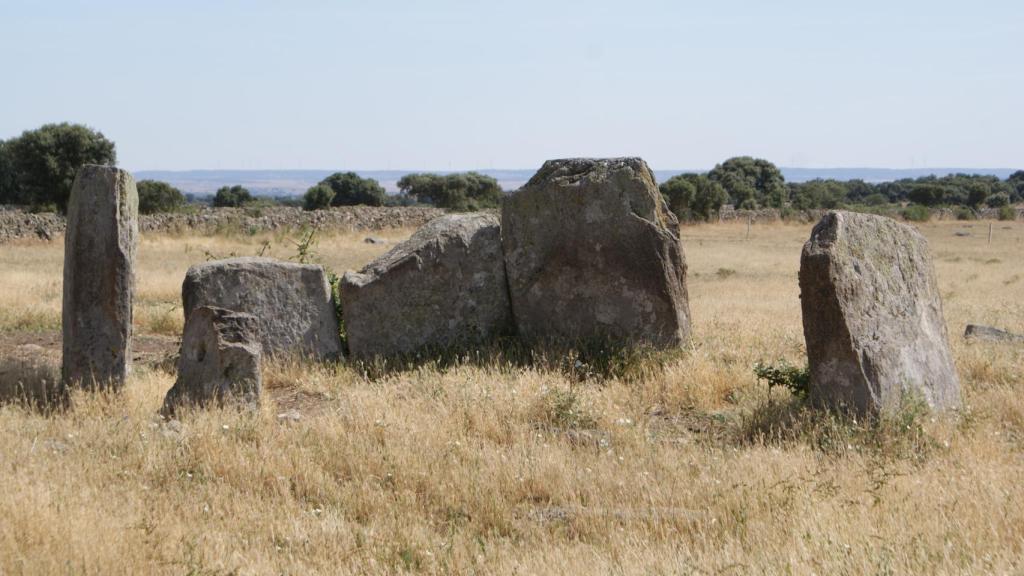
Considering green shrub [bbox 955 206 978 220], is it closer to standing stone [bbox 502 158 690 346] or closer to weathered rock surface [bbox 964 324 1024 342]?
weathered rock surface [bbox 964 324 1024 342]

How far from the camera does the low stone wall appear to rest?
98.3ft

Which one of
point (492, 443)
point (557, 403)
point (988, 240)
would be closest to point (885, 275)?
point (557, 403)

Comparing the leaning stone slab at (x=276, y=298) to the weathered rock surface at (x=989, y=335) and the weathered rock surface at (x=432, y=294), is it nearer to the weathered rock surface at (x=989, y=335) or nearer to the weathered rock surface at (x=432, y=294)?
the weathered rock surface at (x=432, y=294)

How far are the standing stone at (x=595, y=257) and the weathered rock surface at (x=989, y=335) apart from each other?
4.52 m

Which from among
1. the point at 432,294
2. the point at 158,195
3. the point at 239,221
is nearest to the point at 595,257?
the point at 432,294

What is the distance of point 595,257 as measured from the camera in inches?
444

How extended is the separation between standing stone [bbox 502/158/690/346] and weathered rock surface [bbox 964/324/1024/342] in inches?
178

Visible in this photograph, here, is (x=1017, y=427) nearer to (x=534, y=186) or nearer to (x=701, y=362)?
(x=701, y=362)

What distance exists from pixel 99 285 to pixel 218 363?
5.15ft

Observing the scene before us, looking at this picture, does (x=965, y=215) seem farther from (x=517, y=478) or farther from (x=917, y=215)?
(x=517, y=478)

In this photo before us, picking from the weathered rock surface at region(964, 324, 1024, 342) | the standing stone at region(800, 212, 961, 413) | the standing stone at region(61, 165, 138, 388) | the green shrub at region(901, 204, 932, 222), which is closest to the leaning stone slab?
the standing stone at region(61, 165, 138, 388)

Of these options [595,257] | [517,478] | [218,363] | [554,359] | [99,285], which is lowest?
[517,478]

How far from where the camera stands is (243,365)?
8.90 metres

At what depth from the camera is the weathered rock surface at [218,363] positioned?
888 centimetres
